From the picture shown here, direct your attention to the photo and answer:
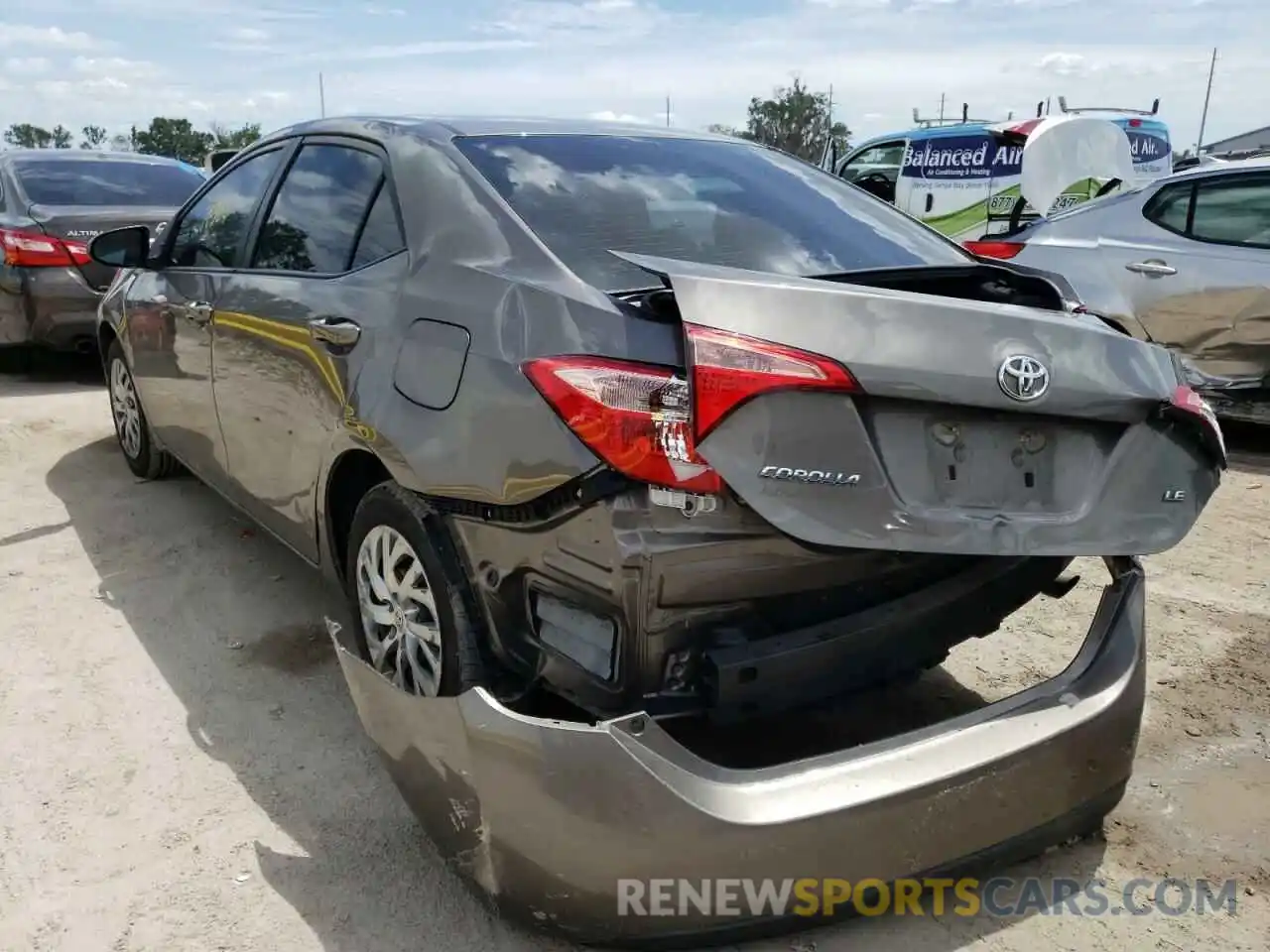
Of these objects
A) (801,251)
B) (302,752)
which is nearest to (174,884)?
(302,752)

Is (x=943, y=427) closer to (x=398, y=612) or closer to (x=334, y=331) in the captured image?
(x=398, y=612)

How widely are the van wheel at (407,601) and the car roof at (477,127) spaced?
986mm

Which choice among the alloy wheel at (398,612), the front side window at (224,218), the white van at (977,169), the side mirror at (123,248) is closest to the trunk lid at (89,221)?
the side mirror at (123,248)

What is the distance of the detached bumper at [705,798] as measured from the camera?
76.4 inches

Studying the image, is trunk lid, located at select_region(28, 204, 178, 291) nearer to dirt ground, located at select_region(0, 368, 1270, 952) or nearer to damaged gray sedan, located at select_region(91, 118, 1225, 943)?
dirt ground, located at select_region(0, 368, 1270, 952)

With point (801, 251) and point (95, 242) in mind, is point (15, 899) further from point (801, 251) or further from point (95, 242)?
point (95, 242)

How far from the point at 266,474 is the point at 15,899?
1.46m

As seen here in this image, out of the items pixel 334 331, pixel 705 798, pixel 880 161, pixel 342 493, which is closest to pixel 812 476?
pixel 705 798

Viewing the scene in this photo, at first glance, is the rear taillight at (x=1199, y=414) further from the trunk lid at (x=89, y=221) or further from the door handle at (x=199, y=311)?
the trunk lid at (x=89, y=221)

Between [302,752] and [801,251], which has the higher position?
[801,251]

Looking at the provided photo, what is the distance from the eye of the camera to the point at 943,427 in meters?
2.08

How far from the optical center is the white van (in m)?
11.3

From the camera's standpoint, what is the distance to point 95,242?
436 cm

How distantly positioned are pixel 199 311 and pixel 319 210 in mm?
863
